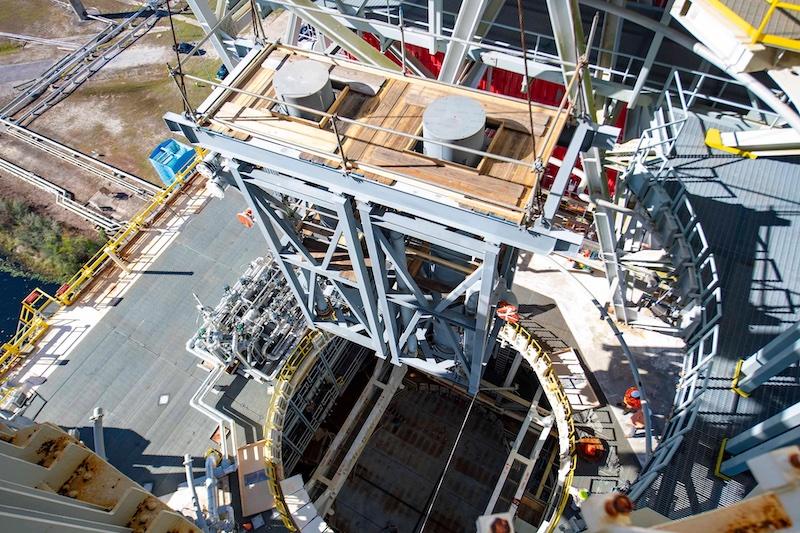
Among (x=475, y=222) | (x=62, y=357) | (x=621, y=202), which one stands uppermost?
(x=621, y=202)

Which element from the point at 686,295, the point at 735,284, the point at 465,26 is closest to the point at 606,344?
the point at 686,295

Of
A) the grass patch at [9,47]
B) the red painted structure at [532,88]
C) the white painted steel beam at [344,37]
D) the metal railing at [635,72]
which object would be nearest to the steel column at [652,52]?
the metal railing at [635,72]

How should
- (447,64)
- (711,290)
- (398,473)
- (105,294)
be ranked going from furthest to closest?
(398,473)
(105,294)
(711,290)
(447,64)

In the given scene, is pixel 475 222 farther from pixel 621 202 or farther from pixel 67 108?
pixel 67 108

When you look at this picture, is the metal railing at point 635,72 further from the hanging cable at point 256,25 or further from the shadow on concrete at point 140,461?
the shadow on concrete at point 140,461

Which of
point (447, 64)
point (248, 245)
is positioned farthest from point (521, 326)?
point (248, 245)

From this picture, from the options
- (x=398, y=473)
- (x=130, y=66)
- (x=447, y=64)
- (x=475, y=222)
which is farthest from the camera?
(x=130, y=66)

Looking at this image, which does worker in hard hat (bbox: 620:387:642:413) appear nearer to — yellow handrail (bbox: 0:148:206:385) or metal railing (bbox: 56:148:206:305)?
yellow handrail (bbox: 0:148:206:385)
